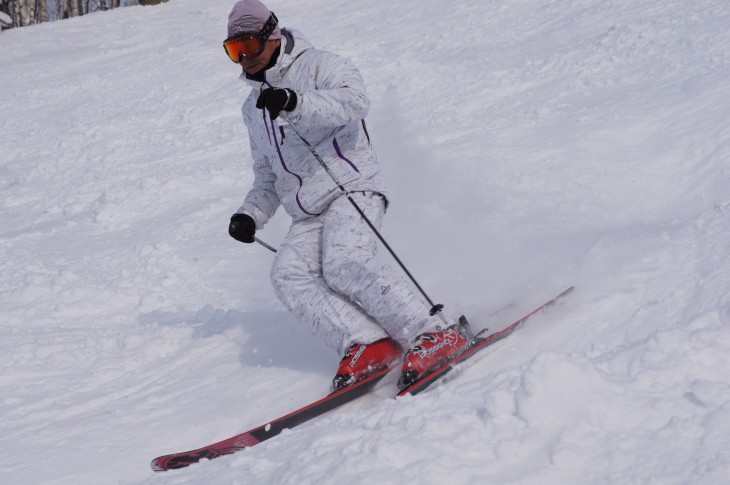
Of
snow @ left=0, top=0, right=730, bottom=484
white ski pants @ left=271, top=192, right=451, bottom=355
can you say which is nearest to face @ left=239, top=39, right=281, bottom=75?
white ski pants @ left=271, top=192, right=451, bottom=355

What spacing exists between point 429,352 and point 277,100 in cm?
131

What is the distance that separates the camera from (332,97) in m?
3.77

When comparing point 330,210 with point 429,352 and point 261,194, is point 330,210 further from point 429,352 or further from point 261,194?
point 429,352

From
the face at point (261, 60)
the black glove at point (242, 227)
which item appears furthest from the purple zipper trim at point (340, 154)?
the black glove at point (242, 227)

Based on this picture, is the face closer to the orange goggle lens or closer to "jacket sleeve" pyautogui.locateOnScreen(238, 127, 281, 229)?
the orange goggle lens

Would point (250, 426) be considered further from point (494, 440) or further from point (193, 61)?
point (193, 61)

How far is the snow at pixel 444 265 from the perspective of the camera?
240 cm

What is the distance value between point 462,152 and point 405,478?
190 inches

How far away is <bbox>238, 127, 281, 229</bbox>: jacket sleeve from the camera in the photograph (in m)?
4.48

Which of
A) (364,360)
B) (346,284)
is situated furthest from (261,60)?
(364,360)

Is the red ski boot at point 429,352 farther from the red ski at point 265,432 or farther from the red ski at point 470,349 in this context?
the red ski at point 265,432

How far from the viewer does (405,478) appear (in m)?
2.26

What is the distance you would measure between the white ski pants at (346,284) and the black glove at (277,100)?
69 centimetres

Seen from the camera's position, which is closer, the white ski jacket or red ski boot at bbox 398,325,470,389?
red ski boot at bbox 398,325,470,389
